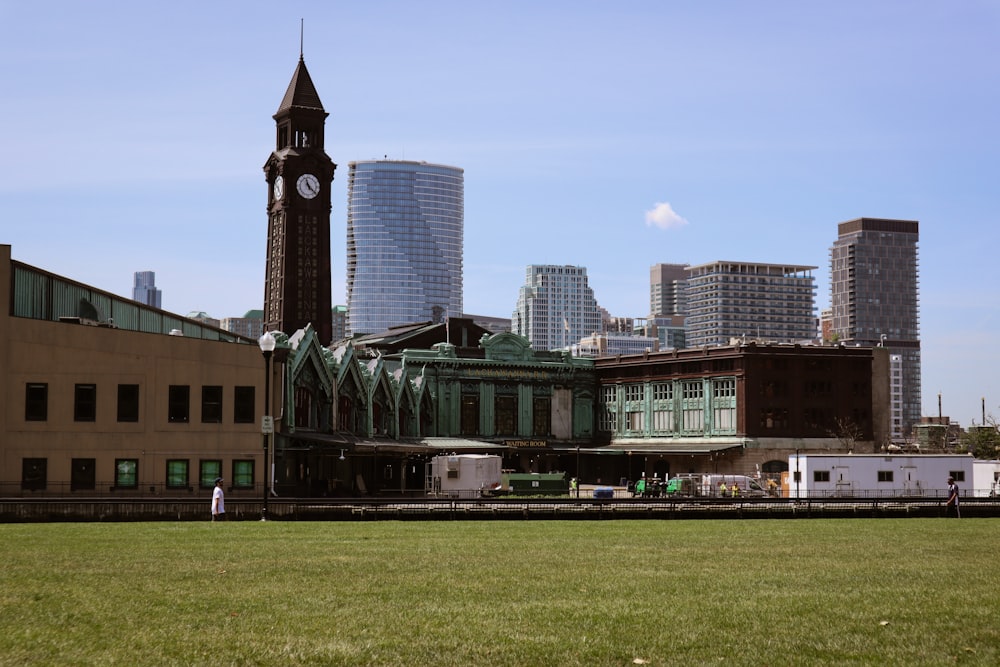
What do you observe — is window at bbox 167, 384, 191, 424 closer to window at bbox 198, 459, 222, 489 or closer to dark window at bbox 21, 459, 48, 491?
window at bbox 198, 459, 222, 489

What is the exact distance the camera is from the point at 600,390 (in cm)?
12100

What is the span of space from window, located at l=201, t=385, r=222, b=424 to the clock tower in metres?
66.1

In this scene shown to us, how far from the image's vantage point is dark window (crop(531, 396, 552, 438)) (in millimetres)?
116781

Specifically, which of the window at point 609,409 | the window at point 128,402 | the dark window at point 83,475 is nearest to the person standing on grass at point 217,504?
the dark window at point 83,475

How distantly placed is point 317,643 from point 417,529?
2502cm

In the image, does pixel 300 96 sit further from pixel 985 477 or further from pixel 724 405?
pixel 985 477

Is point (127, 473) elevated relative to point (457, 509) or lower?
elevated

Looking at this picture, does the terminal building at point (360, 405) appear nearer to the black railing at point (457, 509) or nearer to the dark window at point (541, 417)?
the dark window at point (541, 417)

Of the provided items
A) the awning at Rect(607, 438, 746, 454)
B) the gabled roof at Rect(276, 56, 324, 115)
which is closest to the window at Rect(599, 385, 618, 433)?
the awning at Rect(607, 438, 746, 454)

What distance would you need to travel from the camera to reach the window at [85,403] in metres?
54.7

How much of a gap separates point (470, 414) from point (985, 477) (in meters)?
48.3

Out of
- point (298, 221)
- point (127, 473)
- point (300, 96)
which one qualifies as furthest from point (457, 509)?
point (300, 96)

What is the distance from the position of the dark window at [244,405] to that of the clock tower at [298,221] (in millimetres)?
65341

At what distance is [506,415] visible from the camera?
115500 millimetres
